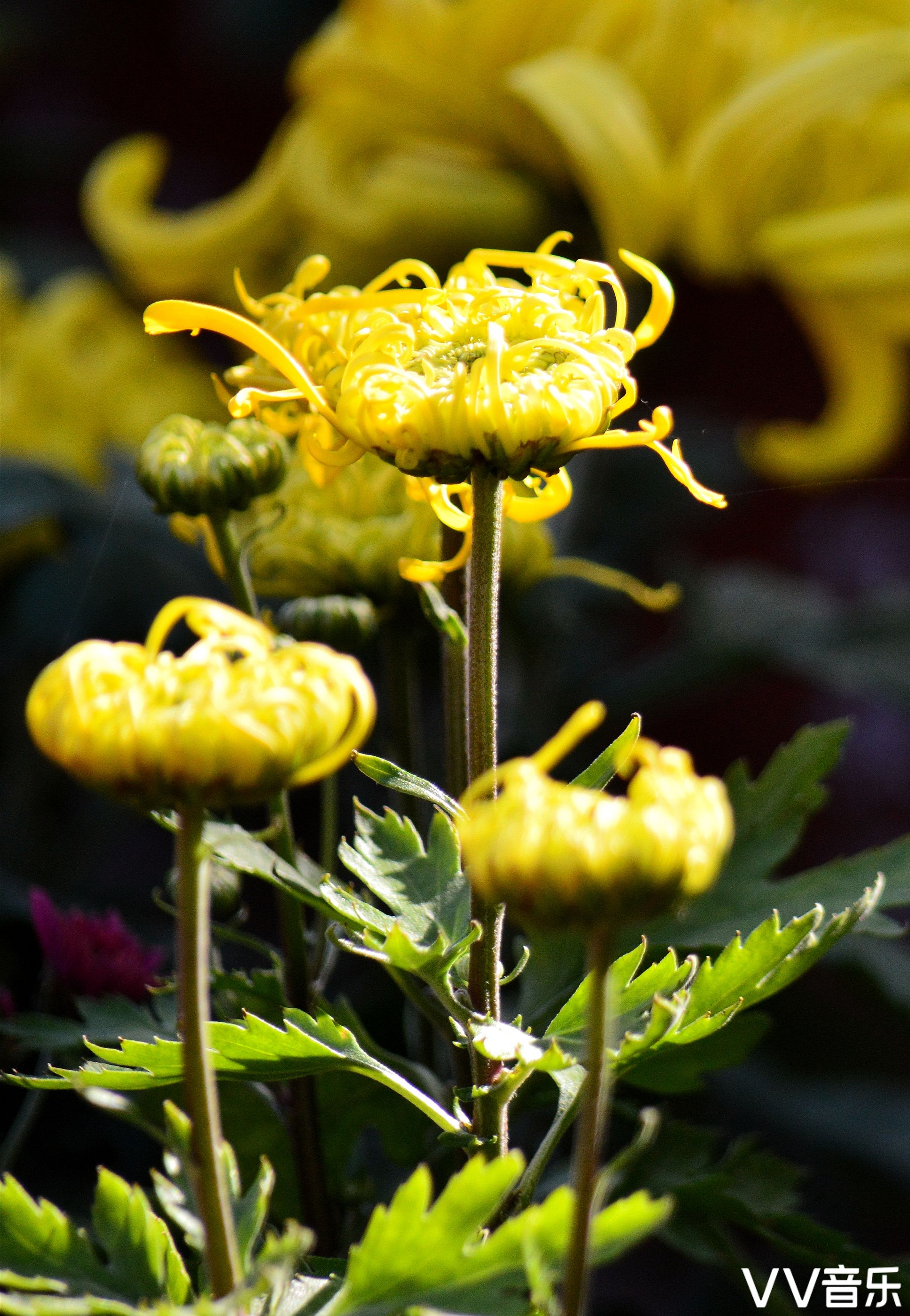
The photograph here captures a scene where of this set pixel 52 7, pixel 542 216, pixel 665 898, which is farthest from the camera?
pixel 52 7

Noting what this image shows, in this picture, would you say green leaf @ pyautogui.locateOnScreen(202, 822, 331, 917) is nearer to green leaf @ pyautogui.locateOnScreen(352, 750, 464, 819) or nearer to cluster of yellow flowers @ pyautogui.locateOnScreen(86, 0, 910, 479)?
green leaf @ pyautogui.locateOnScreen(352, 750, 464, 819)

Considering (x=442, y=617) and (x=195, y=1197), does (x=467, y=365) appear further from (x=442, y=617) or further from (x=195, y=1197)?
(x=195, y=1197)

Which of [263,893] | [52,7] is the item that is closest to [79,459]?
[263,893]

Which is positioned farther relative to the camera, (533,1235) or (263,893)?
(263,893)

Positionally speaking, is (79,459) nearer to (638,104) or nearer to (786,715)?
(638,104)

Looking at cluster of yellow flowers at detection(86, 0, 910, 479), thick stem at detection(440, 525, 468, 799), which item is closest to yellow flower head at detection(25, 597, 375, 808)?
thick stem at detection(440, 525, 468, 799)

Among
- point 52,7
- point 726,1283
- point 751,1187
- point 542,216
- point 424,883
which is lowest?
point 726,1283

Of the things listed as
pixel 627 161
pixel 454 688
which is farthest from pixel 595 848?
pixel 627 161
